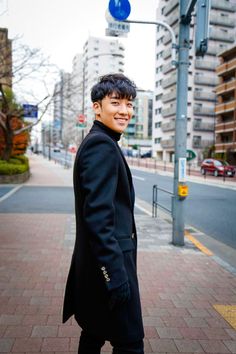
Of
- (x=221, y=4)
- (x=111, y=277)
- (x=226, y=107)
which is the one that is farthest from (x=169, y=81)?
(x=111, y=277)

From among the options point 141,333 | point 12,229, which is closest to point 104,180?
point 141,333

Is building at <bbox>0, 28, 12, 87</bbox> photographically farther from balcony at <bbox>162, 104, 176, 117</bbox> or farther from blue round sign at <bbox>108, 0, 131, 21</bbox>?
balcony at <bbox>162, 104, 176, 117</bbox>

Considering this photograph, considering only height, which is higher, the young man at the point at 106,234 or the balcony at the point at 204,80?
the balcony at the point at 204,80

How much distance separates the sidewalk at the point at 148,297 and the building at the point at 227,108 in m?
34.8

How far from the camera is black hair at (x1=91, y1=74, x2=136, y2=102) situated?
6.37 feet

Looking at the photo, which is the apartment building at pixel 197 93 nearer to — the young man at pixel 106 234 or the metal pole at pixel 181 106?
the metal pole at pixel 181 106

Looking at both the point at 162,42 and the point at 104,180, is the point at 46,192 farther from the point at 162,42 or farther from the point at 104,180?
the point at 162,42

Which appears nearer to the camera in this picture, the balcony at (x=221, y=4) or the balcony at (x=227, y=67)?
the balcony at (x=221, y=4)

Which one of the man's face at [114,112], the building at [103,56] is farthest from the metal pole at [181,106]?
the building at [103,56]

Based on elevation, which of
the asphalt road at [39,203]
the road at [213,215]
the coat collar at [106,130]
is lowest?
the road at [213,215]

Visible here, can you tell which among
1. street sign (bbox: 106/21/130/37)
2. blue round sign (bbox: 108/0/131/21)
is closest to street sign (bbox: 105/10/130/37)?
street sign (bbox: 106/21/130/37)

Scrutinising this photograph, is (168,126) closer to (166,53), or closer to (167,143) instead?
(167,143)

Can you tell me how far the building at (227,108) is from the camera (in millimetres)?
39609

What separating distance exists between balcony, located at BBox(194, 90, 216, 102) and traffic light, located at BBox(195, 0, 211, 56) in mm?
50612
